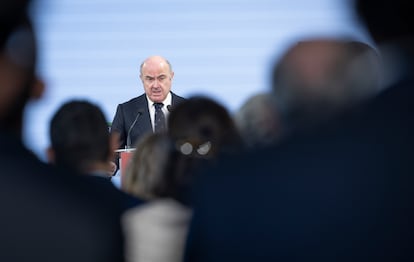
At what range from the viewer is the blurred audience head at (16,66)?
132 centimetres

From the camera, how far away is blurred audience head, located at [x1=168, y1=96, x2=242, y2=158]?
197 centimetres

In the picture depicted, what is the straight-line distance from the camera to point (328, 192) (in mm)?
1297

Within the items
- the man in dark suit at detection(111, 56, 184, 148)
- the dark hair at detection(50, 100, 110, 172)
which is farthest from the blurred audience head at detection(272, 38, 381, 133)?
the man in dark suit at detection(111, 56, 184, 148)

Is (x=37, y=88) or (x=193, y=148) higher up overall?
(x=37, y=88)

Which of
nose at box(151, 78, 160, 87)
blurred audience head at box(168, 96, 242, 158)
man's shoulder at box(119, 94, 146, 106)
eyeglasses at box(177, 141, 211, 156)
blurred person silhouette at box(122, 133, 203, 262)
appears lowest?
blurred person silhouette at box(122, 133, 203, 262)

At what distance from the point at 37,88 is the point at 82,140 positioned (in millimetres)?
615

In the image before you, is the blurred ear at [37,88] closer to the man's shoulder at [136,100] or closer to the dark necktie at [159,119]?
the dark necktie at [159,119]

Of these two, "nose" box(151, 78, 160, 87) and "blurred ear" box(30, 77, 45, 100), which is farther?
"nose" box(151, 78, 160, 87)

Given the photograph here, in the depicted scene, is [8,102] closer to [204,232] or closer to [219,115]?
[204,232]

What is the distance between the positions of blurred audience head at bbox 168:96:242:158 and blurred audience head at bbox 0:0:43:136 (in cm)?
59

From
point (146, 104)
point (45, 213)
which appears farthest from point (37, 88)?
point (146, 104)

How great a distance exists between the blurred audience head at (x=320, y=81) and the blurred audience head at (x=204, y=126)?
1.68 feet

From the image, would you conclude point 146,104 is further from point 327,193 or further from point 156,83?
point 327,193

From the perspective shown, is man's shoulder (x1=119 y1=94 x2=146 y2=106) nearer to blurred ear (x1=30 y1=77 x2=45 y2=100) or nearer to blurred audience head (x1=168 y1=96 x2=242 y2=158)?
blurred audience head (x1=168 y1=96 x2=242 y2=158)
